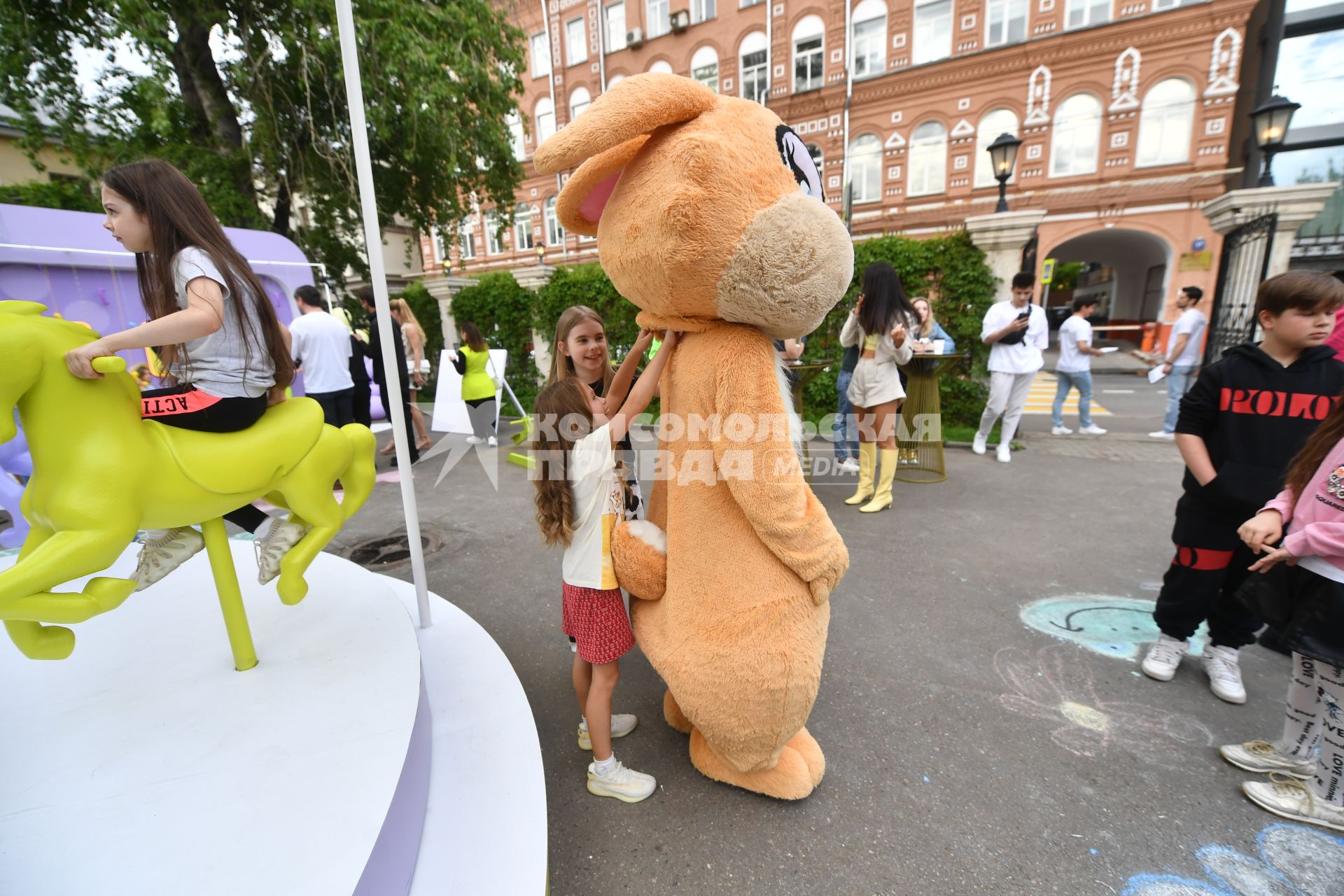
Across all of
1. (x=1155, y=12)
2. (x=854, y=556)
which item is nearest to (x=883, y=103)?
(x=1155, y=12)

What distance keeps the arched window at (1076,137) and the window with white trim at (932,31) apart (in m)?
3.65

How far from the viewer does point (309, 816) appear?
1349 mm

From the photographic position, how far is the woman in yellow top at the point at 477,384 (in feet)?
22.2

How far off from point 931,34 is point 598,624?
20481 millimetres

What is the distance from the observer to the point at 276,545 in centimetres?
202

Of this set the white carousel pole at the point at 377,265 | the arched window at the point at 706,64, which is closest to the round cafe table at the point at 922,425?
the white carousel pole at the point at 377,265

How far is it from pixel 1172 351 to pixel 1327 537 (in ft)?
20.3

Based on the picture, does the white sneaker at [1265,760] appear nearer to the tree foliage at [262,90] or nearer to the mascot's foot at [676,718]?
the mascot's foot at [676,718]

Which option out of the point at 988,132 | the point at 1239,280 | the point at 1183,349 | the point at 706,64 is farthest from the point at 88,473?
the point at 706,64

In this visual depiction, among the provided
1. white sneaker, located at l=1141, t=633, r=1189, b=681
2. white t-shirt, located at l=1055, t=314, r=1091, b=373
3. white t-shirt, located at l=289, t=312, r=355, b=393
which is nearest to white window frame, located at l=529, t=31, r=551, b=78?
white t-shirt, located at l=289, t=312, r=355, b=393

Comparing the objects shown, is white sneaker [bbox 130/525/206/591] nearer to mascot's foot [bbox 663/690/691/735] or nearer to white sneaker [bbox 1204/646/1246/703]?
mascot's foot [bbox 663/690/691/735]

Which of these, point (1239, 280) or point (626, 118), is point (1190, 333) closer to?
point (1239, 280)

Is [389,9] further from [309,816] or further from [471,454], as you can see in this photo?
[309,816]

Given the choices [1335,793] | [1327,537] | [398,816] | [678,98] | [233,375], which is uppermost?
[678,98]
